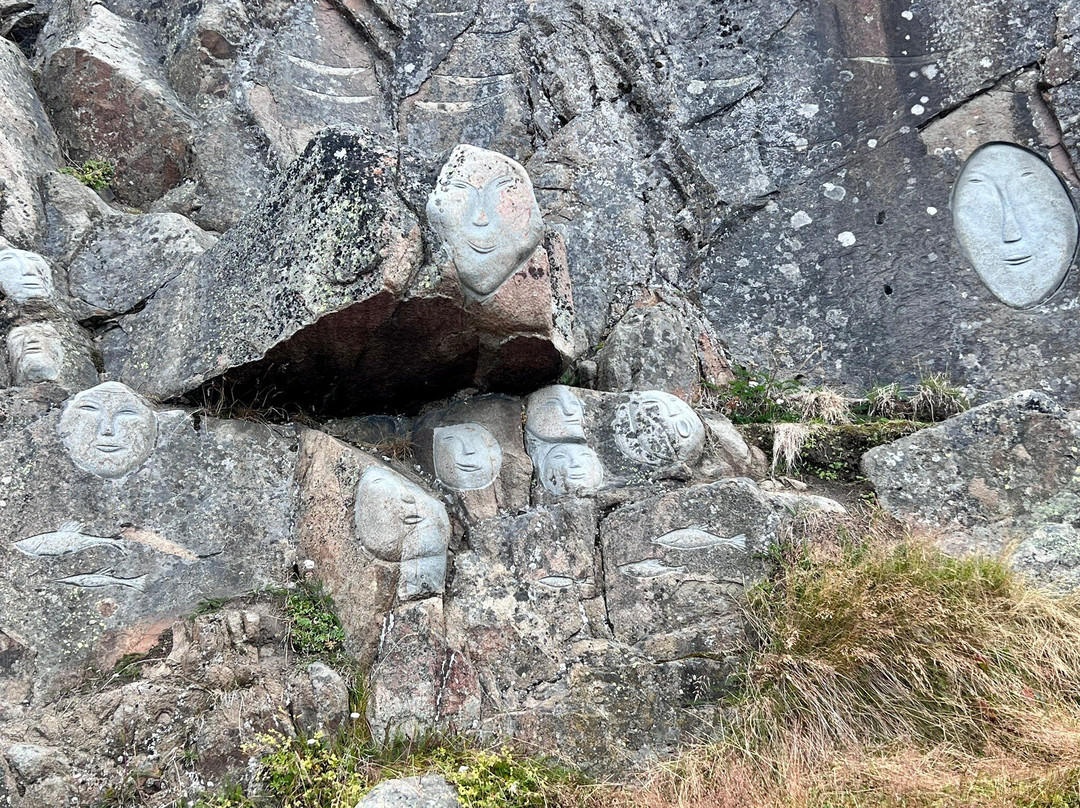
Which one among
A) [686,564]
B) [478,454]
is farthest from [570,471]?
[686,564]

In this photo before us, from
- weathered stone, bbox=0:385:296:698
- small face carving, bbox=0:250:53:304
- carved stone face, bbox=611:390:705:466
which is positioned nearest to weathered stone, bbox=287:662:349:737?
weathered stone, bbox=0:385:296:698

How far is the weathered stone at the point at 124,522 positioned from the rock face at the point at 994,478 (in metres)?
2.96

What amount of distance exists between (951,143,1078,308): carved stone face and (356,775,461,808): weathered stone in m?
4.52

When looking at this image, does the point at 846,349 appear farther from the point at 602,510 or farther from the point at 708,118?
the point at 602,510

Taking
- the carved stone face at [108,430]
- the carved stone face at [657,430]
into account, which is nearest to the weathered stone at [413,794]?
the carved stone face at [108,430]

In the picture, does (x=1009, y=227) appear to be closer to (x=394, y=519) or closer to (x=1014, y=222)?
(x=1014, y=222)

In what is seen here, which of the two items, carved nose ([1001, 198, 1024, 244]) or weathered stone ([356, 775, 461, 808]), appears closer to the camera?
weathered stone ([356, 775, 461, 808])

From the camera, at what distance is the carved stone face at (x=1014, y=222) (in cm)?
612

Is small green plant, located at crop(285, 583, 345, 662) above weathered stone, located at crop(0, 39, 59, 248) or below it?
below

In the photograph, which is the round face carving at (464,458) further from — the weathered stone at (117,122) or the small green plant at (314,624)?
the weathered stone at (117,122)

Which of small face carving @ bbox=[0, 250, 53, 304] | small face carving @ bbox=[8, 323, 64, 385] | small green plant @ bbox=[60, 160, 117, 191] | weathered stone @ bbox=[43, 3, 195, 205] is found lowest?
small face carving @ bbox=[8, 323, 64, 385]

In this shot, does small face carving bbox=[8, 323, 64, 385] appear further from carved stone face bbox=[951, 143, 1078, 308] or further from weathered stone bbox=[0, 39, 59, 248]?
carved stone face bbox=[951, 143, 1078, 308]

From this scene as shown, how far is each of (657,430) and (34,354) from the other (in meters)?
2.94

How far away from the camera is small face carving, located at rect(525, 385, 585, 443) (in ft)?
16.0
